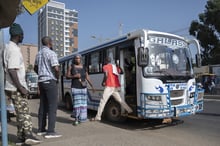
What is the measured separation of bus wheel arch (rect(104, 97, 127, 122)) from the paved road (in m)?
0.25

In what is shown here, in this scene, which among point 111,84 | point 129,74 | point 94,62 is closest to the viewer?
point 111,84

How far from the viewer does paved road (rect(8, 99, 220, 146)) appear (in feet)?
17.5

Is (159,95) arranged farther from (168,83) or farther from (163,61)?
(163,61)

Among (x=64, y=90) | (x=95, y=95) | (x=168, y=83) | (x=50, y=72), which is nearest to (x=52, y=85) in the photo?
(x=50, y=72)

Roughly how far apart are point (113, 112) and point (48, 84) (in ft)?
12.3

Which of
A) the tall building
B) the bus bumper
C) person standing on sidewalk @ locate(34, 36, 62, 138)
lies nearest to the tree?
the tall building

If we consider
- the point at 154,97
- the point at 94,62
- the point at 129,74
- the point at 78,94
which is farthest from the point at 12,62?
the point at 94,62

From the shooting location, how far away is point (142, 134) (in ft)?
21.0

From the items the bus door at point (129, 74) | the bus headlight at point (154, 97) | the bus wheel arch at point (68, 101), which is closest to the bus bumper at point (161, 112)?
the bus headlight at point (154, 97)

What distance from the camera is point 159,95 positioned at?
7355 mm

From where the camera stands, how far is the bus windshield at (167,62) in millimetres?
7587

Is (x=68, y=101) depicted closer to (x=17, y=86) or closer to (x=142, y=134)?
(x=142, y=134)

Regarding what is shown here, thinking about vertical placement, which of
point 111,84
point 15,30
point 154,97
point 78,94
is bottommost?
point 154,97

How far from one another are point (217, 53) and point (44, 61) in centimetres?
3664
